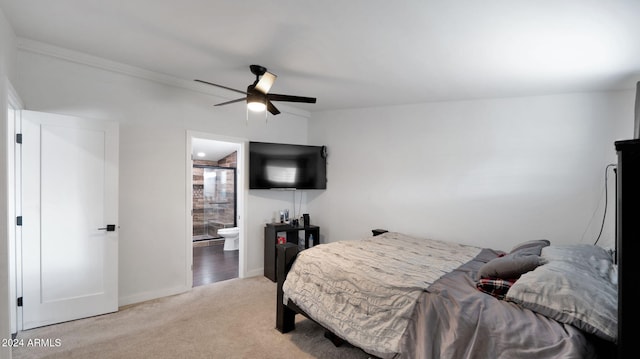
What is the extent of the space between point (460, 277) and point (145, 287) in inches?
135

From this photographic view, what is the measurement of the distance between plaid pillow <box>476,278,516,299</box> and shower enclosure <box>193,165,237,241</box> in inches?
235

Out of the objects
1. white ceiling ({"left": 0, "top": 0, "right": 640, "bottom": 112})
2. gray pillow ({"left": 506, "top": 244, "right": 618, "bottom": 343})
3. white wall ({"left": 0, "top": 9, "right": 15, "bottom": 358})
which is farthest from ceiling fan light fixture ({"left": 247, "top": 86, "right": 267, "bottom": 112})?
gray pillow ({"left": 506, "top": 244, "right": 618, "bottom": 343})

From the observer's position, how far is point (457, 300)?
5.65 feet

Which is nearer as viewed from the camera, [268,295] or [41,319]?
[41,319]

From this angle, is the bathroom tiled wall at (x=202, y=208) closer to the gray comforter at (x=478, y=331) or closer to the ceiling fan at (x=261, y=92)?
the ceiling fan at (x=261, y=92)

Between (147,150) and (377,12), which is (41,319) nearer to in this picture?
(147,150)

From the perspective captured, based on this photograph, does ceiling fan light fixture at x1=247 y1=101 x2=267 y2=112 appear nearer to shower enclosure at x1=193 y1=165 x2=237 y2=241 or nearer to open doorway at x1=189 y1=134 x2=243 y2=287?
open doorway at x1=189 y1=134 x2=243 y2=287

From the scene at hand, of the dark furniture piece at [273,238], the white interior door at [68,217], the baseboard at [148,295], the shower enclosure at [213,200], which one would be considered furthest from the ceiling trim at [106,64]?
the shower enclosure at [213,200]

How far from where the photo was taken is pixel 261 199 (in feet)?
14.7

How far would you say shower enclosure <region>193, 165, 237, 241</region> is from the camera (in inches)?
269

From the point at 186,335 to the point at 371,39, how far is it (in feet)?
10.1

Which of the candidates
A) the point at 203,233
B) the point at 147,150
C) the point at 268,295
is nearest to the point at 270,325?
the point at 268,295

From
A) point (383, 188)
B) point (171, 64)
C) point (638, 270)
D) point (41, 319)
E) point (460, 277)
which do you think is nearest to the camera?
point (638, 270)

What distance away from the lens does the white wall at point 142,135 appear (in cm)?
284
